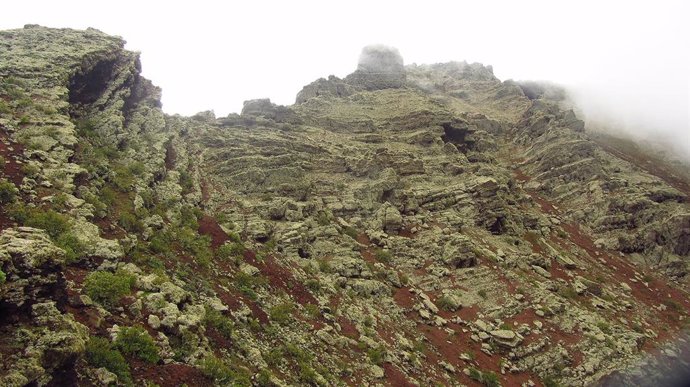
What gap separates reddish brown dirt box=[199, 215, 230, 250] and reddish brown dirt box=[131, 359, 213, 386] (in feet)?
43.6

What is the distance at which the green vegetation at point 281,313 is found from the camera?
24.1 metres

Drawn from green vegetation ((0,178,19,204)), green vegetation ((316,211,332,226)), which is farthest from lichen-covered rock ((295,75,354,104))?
green vegetation ((0,178,19,204))

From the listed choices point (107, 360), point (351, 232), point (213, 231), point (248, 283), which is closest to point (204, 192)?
point (213, 231)

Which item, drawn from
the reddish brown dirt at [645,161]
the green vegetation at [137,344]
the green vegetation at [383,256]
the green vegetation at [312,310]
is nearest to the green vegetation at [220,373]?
the green vegetation at [137,344]

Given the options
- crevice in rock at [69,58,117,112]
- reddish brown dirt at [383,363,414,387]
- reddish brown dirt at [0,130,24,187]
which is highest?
crevice in rock at [69,58,117,112]

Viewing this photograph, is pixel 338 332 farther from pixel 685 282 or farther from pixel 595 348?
pixel 685 282

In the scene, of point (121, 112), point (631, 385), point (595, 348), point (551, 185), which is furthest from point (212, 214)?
point (551, 185)

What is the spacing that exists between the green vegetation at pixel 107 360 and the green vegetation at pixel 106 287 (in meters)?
2.82

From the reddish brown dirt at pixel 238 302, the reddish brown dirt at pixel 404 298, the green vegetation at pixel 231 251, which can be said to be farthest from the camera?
the reddish brown dirt at pixel 404 298

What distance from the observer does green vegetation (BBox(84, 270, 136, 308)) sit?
55.2ft

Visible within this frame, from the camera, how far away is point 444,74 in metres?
115

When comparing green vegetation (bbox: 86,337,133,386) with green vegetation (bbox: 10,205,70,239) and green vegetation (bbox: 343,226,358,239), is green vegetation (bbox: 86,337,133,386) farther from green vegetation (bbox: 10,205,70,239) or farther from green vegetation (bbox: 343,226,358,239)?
green vegetation (bbox: 343,226,358,239)

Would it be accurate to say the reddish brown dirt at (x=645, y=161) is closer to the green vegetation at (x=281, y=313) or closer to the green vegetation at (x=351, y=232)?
the green vegetation at (x=351, y=232)

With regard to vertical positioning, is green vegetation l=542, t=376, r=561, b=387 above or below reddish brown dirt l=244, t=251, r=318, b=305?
below
